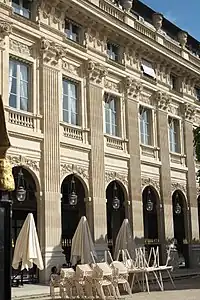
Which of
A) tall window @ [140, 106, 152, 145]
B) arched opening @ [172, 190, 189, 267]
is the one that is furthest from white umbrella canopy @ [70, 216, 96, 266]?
arched opening @ [172, 190, 189, 267]

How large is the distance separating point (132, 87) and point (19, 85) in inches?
286

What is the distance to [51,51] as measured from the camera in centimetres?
2009

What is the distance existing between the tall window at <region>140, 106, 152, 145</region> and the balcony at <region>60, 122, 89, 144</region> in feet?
15.3

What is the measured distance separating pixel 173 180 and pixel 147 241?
4.15 meters

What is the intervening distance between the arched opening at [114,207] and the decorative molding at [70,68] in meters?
5.20

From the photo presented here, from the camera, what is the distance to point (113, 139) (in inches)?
906

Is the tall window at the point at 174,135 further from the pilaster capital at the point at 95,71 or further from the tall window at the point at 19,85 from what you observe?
the tall window at the point at 19,85

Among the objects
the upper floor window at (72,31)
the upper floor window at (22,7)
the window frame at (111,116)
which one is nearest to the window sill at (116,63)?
the window frame at (111,116)

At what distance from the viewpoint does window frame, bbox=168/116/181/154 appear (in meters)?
27.8

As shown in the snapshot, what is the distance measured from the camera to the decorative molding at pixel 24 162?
58.7ft

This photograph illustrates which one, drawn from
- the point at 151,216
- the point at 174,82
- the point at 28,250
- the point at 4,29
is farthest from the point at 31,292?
the point at 174,82

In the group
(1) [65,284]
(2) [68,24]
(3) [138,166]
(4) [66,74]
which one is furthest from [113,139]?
(1) [65,284]

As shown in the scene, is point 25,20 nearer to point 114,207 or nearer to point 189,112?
point 114,207

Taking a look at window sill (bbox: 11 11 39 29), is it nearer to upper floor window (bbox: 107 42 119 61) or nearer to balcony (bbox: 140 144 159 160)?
upper floor window (bbox: 107 42 119 61)
